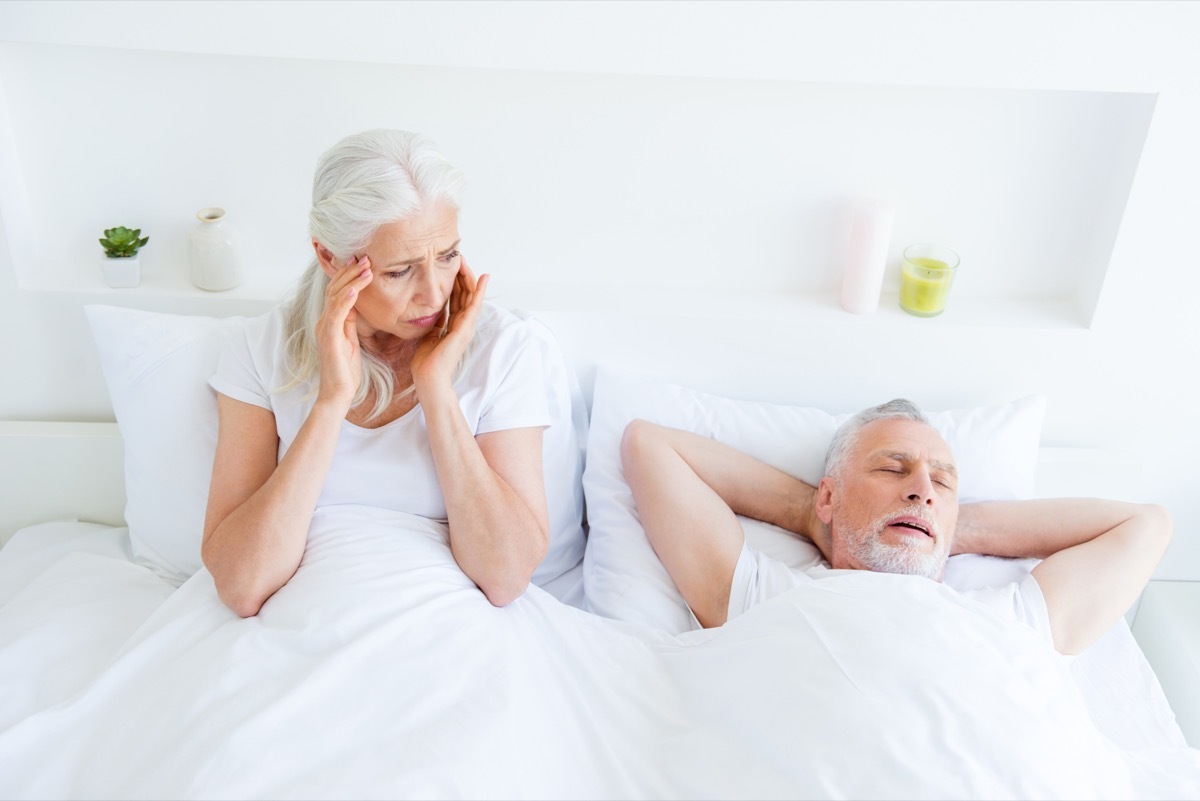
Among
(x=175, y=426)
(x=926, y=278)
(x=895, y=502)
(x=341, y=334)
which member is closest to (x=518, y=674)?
(x=341, y=334)

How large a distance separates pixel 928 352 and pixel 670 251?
1.82ft

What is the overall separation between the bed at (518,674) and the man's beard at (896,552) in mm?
106

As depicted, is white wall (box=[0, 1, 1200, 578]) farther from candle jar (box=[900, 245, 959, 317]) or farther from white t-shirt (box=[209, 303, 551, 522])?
white t-shirt (box=[209, 303, 551, 522])

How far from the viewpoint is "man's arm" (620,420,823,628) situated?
1.73 meters

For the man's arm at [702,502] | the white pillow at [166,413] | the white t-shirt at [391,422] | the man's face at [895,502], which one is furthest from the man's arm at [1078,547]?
the white pillow at [166,413]

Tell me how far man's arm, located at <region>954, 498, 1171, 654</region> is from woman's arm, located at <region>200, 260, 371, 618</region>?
110 cm

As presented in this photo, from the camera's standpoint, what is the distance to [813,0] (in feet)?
5.85

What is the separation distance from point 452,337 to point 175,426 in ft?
1.96

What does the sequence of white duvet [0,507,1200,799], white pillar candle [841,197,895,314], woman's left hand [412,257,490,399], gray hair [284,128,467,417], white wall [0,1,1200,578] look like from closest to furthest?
white duvet [0,507,1200,799] < gray hair [284,128,467,417] < woman's left hand [412,257,490,399] < white wall [0,1,1200,578] < white pillar candle [841,197,895,314]

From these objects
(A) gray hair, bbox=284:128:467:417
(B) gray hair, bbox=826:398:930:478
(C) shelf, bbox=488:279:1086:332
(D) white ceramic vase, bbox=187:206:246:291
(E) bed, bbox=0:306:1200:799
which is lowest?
(E) bed, bbox=0:306:1200:799

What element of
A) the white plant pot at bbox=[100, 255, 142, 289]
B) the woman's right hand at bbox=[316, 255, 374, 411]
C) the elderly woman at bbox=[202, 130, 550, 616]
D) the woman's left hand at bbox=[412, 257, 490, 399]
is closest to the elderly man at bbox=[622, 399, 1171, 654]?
the elderly woman at bbox=[202, 130, 550, 616]

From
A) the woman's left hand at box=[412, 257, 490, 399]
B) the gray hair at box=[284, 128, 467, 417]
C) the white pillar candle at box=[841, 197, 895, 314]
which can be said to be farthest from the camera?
the white pillar candle at box=[841, 197, 895, 314]

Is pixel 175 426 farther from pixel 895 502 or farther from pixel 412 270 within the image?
pixel 895 502

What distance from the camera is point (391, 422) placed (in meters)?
1.74
